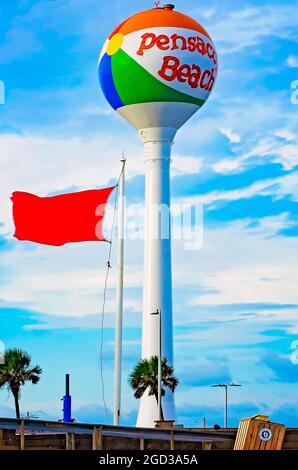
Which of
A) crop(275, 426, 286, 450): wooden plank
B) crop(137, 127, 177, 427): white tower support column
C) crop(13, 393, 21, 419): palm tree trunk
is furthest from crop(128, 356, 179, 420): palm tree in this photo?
crop(275, 426, 286, 450): wooden plank

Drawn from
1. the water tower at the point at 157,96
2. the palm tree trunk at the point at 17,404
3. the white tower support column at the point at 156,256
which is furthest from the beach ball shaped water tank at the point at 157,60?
the palm tree trunk at the point at 17,404

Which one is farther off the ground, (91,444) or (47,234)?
(47,234)

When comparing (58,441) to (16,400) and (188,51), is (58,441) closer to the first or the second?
(16,400)

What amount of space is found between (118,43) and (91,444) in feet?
159

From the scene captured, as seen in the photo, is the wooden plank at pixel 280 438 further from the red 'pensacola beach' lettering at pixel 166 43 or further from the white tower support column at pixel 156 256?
the red 'pensacola beach' lettering at pixel 166 43

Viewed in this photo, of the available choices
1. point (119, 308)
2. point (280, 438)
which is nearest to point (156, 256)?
point (119, 308)

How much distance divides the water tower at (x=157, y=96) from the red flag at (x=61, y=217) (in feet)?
69.7

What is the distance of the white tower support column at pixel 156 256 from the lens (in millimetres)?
79750

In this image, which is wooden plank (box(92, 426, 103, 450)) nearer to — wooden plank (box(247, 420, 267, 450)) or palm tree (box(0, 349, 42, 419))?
wooden plank (box(247, 420, 267, 450))

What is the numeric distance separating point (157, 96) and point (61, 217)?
23.5m

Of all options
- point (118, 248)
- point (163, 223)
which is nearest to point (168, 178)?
point (163, 223)

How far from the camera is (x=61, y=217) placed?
59.2 m

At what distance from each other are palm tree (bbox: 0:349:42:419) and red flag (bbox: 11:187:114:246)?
518 inches

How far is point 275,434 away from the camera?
35.9 meters
